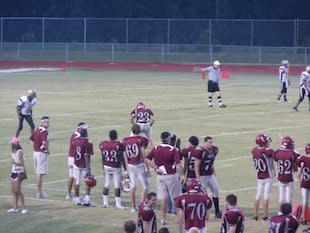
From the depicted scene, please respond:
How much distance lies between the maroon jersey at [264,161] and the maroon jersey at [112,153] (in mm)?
2784

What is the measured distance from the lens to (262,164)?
20.0 meters

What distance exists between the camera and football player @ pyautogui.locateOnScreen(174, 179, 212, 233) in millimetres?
16375

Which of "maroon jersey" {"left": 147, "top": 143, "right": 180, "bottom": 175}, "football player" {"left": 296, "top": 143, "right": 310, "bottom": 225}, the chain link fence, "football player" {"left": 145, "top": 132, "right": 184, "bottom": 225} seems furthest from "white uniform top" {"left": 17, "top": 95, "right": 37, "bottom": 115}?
the chain link fence

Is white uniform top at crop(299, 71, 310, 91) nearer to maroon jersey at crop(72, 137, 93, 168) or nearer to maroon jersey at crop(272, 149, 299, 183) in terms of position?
maroon jersey at crop(72, 137, 93, 168)

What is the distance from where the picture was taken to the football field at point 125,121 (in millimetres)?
20561

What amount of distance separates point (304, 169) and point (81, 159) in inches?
191

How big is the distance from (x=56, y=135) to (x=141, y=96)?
1336 cm

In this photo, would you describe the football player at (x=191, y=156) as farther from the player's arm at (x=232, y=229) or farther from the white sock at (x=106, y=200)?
the player's arm at (x=232, y=229)

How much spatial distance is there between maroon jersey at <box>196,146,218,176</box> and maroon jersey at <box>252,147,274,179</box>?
83 centimetres

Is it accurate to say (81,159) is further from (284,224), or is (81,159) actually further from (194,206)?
(284,224)

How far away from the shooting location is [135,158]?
2061 cm

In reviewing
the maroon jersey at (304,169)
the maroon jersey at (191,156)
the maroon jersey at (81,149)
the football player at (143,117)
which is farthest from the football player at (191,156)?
the football player at (143,117)

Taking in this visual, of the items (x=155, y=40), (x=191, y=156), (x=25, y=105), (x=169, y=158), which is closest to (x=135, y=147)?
(x=169, y=158)

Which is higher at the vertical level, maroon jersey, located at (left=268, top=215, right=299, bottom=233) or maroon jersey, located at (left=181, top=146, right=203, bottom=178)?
maroon jersey, located at (left=181, top=146, right=203, bottom=178)
